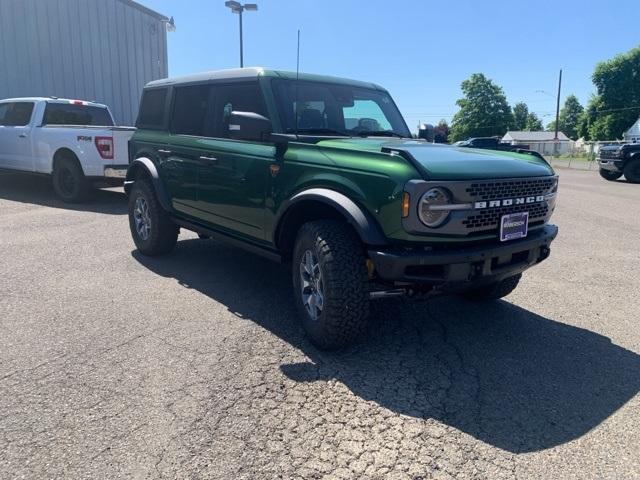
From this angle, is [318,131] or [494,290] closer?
[318,131]

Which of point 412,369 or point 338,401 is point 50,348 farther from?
point 412,369

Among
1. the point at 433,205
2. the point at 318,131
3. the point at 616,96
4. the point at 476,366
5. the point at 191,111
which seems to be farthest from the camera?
the point at 616,96

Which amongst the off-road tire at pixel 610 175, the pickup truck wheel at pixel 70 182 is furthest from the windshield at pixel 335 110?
the off-road tire at pixel 610 175

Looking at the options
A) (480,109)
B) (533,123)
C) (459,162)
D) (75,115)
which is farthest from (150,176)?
(533,123)

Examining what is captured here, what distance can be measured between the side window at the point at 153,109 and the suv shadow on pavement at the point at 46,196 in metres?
3.59

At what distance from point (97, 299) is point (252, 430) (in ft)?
8.29

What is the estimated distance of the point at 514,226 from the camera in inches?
138

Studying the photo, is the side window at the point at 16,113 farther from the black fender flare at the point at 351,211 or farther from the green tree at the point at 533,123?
the green tree at the point at 533,123

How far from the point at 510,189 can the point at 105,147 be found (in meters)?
7.90

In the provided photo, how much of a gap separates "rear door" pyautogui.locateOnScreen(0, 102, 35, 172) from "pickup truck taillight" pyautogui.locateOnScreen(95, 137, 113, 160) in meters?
2.13

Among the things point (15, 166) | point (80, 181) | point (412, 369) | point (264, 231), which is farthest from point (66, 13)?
point (412, 369)

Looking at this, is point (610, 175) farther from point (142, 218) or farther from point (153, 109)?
point (142, 218)

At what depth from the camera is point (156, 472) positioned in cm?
232

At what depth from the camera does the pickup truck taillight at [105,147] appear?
30.3 ft
